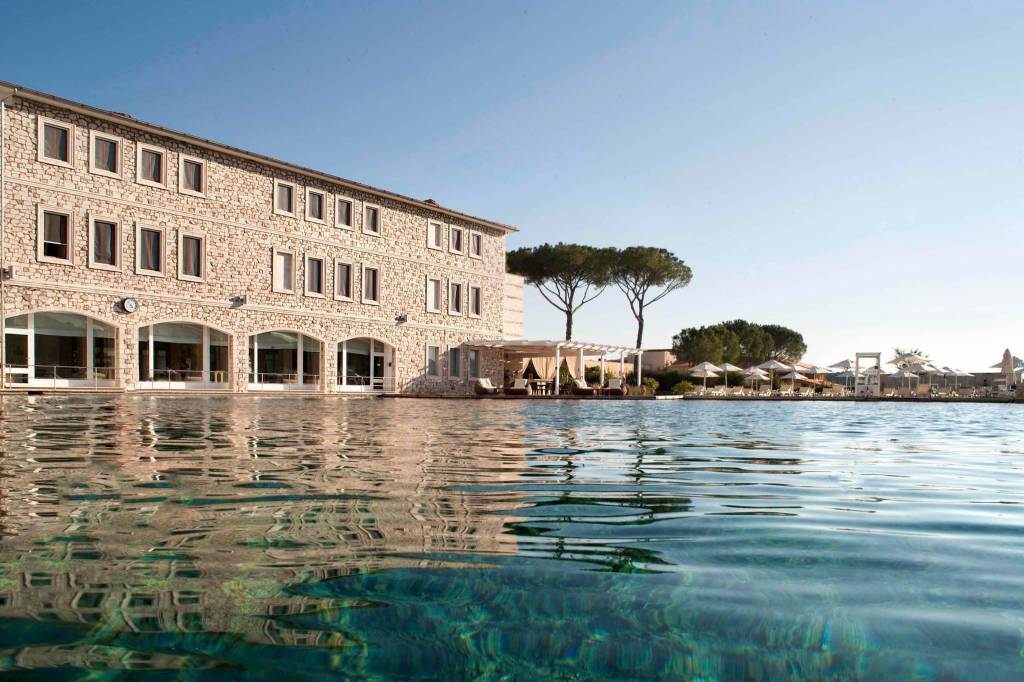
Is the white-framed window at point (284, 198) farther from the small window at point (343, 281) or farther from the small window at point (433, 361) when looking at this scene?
the small window at point (433, 361)

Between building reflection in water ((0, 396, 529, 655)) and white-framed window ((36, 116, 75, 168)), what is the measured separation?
16.6 metres

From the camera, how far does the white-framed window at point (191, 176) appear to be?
A: 72.7 ft

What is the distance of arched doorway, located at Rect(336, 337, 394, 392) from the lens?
2691cm

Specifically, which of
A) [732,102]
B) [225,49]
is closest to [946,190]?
[732,102]

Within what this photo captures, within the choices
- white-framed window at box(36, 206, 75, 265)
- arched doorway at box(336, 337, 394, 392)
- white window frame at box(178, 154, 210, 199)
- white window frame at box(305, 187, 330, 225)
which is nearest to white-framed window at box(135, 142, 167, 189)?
white window frame at box(178, 154, 210, 199)

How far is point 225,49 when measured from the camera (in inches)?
726

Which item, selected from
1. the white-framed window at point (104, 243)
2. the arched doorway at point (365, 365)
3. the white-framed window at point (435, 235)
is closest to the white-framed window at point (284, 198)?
the arched doorway at point (365, 365)

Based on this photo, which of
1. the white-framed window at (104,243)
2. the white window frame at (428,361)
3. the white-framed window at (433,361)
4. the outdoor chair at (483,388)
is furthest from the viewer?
the white-framed window at (433,361)

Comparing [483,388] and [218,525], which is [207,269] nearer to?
[483,388]

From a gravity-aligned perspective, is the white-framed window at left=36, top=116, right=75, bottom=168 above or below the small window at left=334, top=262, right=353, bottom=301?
above

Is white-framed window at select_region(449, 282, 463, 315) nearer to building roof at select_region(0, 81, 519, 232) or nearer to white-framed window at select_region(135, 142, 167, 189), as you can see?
building roof at select_region(0, 81, 519, 232)

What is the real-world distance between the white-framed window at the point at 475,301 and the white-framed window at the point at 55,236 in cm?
1582

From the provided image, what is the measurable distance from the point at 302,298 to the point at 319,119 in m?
6.27

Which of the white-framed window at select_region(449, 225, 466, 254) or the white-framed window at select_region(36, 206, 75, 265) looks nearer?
the white-framed window at select_region(36, 206, 75, 265)
